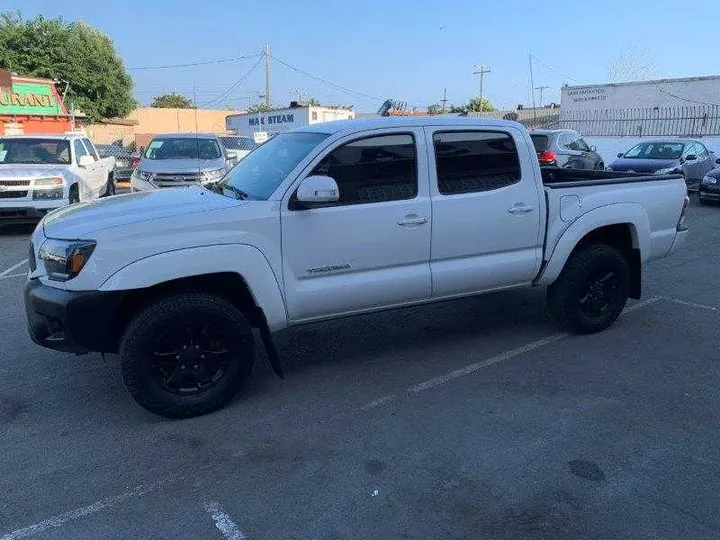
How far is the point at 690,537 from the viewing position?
2822mm

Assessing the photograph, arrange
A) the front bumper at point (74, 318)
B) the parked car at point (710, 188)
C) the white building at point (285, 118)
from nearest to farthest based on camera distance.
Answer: the front bumper at point (74, 318) < the parked car at point (710, 188) < the white building at point (285, 118)

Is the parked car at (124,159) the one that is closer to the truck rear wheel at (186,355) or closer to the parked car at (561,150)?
the parked car at (561,150)

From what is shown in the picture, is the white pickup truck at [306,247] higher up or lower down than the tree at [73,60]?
lower down

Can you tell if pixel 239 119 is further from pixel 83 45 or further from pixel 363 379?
pixel 363 379

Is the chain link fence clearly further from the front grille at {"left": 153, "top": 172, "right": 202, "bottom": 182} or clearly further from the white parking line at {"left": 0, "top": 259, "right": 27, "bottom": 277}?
the white parking line at {"left": 0, "top": 259, "right": 27, "bottom": 277}

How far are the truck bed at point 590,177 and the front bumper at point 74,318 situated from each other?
11.6 ft

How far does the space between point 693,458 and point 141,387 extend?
10.7 ft

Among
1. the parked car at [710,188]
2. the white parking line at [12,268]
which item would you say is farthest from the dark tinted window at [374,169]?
the parked car at [710,188]

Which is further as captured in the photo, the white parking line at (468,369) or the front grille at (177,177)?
the front grille at (177,177)

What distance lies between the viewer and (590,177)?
6.29m

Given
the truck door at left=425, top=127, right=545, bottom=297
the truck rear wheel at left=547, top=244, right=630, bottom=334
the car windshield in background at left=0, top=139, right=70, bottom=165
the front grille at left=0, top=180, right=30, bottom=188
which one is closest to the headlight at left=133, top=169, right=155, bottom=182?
the car windshield in background at left=0, top=139, right=70, bottom=165

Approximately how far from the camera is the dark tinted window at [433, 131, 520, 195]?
461 cm

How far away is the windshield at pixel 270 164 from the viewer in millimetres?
4275

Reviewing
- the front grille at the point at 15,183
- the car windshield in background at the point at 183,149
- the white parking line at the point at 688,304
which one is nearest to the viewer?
the white parking line at the point at 688,304
